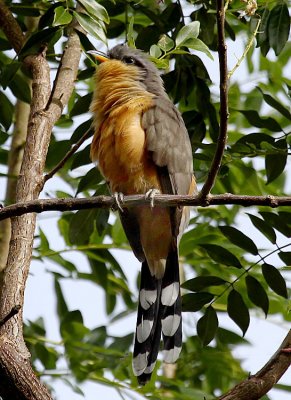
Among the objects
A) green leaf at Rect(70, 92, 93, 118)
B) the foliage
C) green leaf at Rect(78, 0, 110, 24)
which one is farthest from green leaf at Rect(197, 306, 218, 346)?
green leaf at Rect(78, 0, 110, 24)

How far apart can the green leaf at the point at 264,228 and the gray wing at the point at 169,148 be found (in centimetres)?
44

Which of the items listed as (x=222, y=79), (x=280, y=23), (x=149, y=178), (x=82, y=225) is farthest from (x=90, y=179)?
(x=222, y=79)

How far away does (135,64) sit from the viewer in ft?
15.8

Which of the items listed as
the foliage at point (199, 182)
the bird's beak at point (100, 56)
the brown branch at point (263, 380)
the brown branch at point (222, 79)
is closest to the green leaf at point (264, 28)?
the foliage at point (199, 182)

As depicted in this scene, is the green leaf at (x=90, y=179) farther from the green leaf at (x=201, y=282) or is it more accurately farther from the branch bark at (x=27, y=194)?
the green leaf at (x=201, y=282)

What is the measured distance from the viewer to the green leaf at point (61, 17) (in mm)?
3505

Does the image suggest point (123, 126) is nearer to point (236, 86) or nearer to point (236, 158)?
point (236, 158)

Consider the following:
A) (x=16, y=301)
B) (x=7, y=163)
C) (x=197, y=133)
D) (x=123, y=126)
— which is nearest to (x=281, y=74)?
(x=197, y=133)

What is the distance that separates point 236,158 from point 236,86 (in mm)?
1297

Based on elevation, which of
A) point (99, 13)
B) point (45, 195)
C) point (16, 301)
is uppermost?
point (99, 13)

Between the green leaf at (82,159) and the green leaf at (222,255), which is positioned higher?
the green leaf at (82,159)

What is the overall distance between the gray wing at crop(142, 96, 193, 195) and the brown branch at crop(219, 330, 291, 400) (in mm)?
1283

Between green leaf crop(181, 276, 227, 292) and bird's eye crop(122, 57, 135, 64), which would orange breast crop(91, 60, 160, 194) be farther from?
green leaf crop(181, 276, 227, 292)

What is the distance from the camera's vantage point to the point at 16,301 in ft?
10.3
